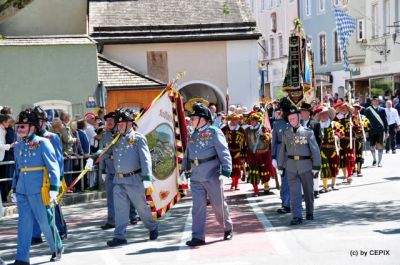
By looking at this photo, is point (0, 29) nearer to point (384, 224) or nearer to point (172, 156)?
point (172, 156)

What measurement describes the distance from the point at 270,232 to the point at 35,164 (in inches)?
142

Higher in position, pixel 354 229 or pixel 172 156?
pixel 172 156

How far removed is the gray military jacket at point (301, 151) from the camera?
12.2 meters

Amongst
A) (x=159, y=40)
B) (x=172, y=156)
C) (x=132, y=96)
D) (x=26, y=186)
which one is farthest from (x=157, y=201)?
(x=159, y=40)

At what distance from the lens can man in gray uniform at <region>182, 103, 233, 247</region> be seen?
35.3ft

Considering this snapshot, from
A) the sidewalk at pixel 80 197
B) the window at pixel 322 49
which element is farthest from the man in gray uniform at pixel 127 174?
the window at pixel 322 49

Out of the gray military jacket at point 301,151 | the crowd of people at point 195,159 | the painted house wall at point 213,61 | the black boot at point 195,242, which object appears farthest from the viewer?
the painted house wall at point 213,61

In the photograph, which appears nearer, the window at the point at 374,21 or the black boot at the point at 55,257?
the black boot at the point at 55,257

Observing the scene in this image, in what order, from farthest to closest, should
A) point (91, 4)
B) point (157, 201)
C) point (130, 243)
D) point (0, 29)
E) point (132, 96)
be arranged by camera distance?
1. point (91, 4)
2. point (0, 29)
3. point (132, 96)
4. point (157, 201)
5. point (130, 243)

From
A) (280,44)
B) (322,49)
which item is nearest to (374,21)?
(322,49)

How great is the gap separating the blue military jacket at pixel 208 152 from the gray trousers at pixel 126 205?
2.79 ft

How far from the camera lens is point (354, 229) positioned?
37.0ft

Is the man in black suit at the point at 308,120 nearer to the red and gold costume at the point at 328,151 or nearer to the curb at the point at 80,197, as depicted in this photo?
the red and gold costume at the point at 328,151

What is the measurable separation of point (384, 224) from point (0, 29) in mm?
22508
